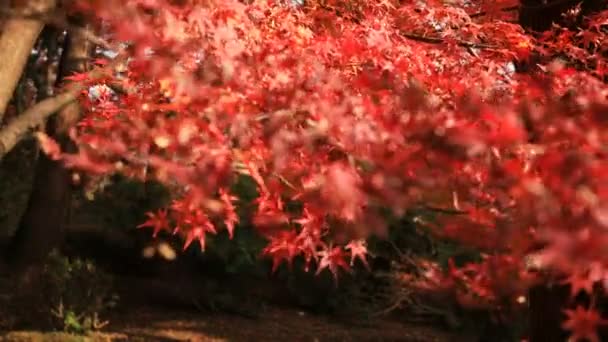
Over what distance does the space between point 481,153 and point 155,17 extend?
146 cm

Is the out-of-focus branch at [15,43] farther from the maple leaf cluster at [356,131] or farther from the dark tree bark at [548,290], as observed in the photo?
the dark tree bark at [548,290]

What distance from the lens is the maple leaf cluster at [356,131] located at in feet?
7.45

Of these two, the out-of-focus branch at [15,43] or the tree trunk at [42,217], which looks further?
the tree trunk at [42,217]

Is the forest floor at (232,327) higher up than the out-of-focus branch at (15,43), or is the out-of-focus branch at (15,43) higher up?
the out-of-focus branch at (15,43)

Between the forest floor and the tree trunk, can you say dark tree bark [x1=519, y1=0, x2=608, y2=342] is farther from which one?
the tree trunk

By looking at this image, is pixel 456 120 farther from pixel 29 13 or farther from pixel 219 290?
pixel 219 290

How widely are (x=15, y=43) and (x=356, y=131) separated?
3.56 metres

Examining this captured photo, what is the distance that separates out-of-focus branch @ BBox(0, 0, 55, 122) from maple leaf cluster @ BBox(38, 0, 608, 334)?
112cm

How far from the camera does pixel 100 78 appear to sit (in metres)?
5.00

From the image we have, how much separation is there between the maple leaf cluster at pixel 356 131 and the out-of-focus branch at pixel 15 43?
112 cm

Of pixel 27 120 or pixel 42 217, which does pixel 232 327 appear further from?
pixel 27 120

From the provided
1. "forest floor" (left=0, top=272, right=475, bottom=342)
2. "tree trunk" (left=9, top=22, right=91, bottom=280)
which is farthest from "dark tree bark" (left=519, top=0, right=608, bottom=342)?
"tree trunk" (left=9, top=22, right=91, bottom=280)

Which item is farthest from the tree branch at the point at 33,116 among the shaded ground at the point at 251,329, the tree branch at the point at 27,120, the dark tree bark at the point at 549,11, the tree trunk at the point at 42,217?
the tree trunk at the point at 42,217

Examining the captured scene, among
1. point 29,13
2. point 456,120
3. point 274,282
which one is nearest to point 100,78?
point 29,13
